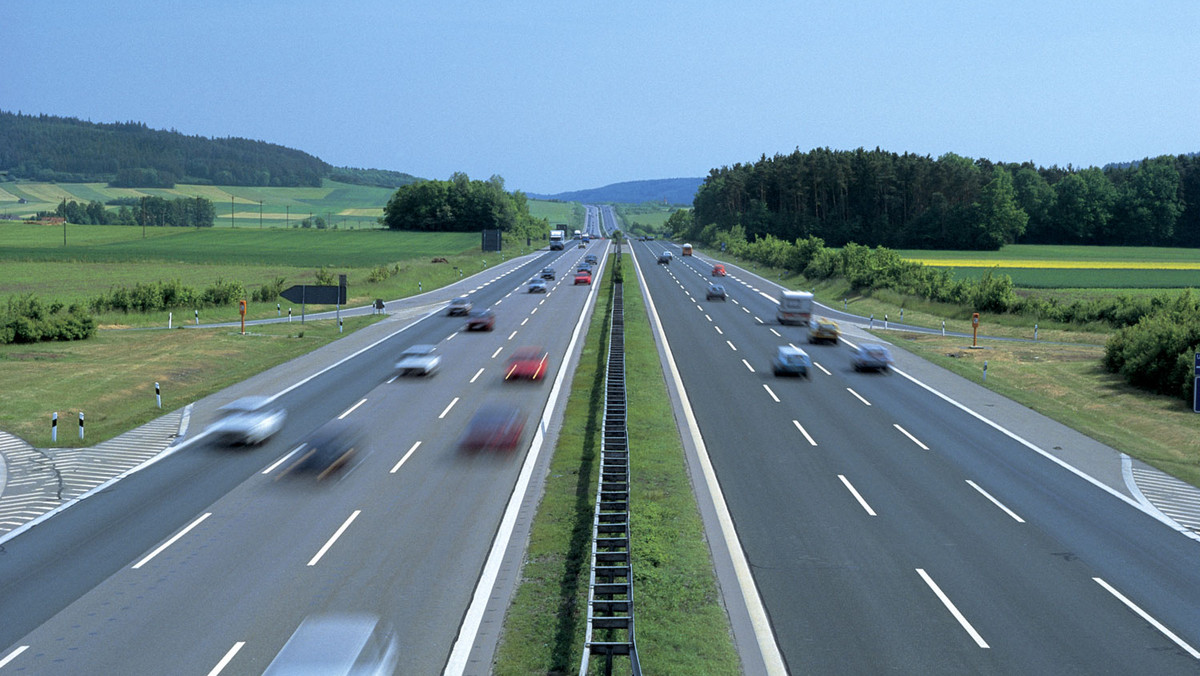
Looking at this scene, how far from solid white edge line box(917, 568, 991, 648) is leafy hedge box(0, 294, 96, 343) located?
5001 centimetres

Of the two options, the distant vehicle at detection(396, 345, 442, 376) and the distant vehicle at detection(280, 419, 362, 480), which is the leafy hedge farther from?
the distant vehicle at detection(280, 419, 362, 480)

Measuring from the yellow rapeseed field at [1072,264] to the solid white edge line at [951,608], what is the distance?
339 feet

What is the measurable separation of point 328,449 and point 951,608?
1899 cm

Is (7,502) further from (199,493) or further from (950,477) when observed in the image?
(950,477)

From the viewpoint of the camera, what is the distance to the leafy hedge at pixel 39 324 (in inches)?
1886

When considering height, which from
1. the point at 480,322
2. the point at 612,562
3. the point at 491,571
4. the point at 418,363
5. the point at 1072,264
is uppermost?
the point at 1072,264

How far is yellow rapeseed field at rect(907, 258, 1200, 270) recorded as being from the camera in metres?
114

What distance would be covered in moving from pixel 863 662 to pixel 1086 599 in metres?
6.00

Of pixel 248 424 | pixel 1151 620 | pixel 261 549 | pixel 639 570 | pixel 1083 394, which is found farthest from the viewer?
pixel 1083 394

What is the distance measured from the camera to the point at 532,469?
82.3ft

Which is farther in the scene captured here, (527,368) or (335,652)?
(527,368)

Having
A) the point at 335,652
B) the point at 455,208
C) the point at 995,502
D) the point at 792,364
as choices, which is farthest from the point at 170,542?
the point at 455,208

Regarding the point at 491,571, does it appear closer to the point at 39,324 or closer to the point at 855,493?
the point at 855,493

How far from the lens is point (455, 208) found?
7013 inches
